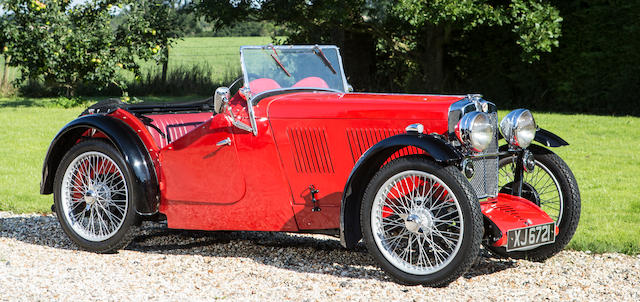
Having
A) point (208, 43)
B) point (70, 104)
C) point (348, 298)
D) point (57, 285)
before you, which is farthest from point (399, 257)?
point (208, 43)

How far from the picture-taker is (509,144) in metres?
4.97

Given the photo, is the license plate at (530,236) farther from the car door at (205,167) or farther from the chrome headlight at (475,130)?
the car door at (205,167)

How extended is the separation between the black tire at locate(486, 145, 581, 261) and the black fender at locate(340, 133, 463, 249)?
100 cm

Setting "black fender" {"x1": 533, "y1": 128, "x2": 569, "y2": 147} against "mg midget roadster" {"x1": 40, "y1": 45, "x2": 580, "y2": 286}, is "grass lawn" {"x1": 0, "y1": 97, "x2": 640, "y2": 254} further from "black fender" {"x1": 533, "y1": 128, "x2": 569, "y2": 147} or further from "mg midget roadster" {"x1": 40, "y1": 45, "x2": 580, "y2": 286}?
"black fender" {"x1": 533, "y1": 128, "x2": 569, "y2": 147}

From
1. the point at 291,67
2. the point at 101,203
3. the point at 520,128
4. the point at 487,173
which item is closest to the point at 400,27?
the point at 291,67

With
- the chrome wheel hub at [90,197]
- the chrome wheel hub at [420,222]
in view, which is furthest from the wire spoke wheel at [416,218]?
the chrome wheel hub at [90,197]

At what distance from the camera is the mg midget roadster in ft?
14.3

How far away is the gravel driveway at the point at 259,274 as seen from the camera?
4.25 meters

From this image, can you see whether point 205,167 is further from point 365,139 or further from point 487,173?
point 487,173

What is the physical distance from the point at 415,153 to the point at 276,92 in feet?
3.60

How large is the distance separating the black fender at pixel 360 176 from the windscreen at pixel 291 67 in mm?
1040

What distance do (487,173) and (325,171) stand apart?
1.01 metres

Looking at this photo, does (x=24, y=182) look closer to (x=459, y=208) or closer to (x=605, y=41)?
(x=459, y=208)

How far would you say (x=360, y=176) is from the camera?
4566mm
